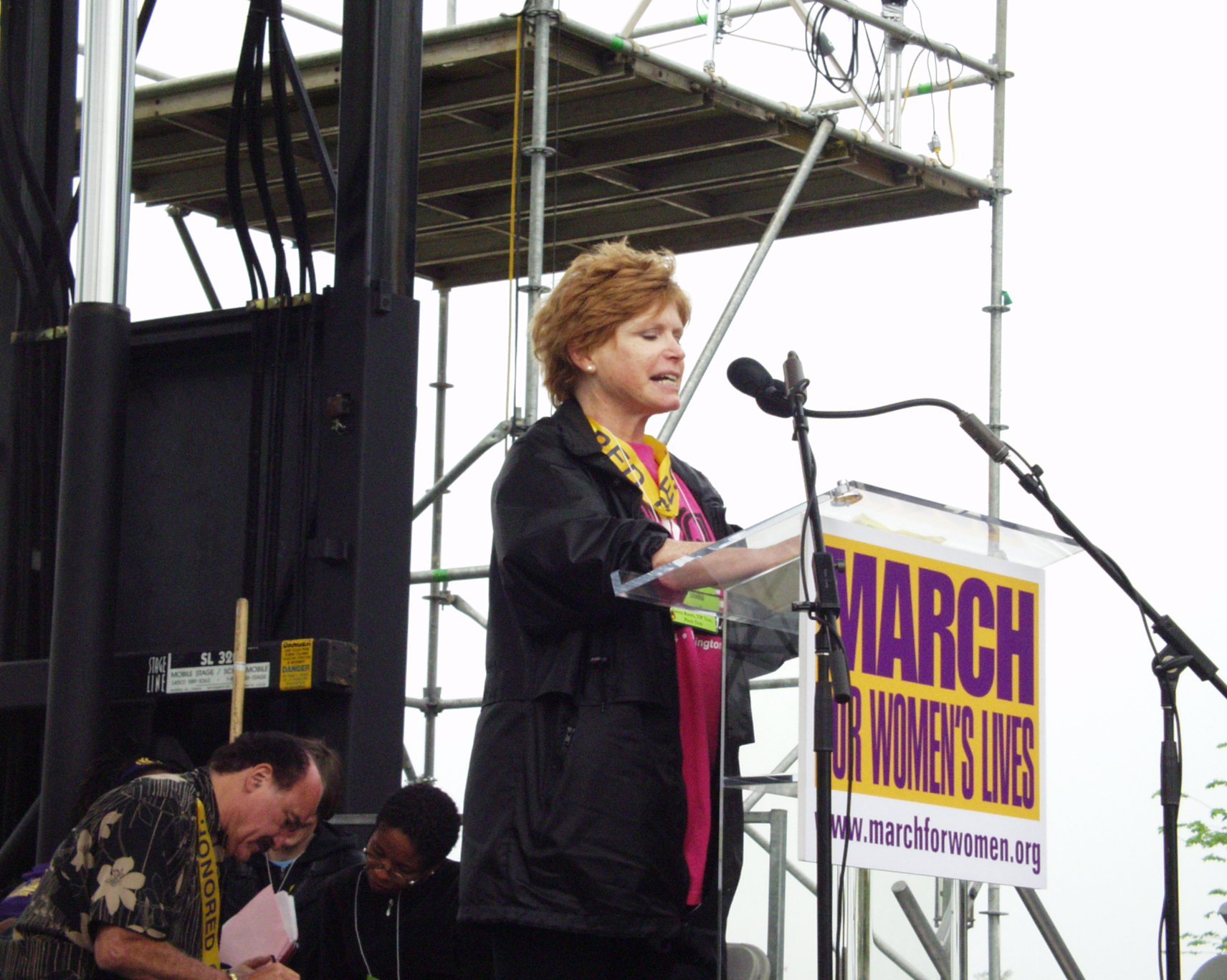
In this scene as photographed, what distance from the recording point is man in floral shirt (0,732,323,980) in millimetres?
4059

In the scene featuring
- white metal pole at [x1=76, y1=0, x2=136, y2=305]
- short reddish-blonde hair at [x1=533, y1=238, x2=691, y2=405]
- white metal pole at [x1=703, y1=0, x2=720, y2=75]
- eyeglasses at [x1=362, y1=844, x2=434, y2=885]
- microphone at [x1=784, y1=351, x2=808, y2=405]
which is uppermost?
white metal pole at [x1=703, y1=0, x2=720, y2=75]

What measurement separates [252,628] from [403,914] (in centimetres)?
106

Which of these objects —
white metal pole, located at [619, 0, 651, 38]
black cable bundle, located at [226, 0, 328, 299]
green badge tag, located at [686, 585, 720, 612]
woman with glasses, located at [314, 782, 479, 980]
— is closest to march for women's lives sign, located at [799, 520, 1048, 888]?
green badge tag, located at [686, 585, 720, 612]

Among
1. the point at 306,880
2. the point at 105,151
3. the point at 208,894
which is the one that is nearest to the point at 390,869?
the point at 306,880

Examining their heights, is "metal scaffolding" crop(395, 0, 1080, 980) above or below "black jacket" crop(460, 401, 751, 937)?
above

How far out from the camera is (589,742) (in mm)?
3420

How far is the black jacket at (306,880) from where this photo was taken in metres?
5.98

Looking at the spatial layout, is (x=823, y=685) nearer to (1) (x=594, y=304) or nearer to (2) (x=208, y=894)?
(1) (x=594, y=304)

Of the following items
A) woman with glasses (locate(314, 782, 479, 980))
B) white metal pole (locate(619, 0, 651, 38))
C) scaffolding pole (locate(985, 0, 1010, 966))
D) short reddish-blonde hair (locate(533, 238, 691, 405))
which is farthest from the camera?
scaffolding pole (locate(985, 0, 1010, 966))

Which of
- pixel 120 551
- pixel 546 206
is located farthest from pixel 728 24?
pixel 120 551

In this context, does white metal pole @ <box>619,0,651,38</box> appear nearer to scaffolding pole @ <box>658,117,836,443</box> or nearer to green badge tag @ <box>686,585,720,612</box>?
scaffolding pole @ <box>658,117,836,443</box>

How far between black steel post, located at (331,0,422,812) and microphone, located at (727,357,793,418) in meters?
2.19

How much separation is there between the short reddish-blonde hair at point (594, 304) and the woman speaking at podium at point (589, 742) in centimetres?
16

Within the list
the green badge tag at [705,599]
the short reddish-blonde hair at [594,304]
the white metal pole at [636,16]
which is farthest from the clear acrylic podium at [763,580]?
the white metal pole at [636,16]
